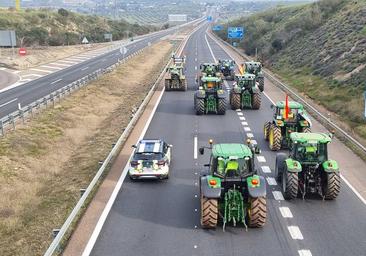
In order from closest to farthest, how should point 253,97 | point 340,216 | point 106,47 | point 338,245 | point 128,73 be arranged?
point 338,245 → point 340,216 → point 253,97 → point 128,73 → point 106,47

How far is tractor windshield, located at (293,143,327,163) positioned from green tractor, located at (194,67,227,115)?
1606cm

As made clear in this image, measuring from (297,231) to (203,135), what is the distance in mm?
A: 13686

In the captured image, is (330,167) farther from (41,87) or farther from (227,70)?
(41,87)

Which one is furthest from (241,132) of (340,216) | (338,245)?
(338,245)

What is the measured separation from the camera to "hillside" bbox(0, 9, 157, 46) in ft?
367

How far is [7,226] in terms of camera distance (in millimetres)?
18984

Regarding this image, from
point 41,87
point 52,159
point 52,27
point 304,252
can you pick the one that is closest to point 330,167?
point 304,252

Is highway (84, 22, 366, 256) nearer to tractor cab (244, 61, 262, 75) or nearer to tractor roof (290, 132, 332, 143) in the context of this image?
tractor roof (290, 132, 332, 143)

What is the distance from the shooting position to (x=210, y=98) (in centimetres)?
3616

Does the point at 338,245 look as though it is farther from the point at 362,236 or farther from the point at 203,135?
the point at 203,135

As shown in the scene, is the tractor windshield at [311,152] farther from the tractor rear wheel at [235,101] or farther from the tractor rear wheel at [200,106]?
the tractor rear wheel at [235,101]

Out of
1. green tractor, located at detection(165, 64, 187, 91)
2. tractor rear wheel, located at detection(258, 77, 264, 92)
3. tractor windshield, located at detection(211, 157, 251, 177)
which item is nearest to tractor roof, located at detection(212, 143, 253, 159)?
tractor windshield, located at detection(211, 157, 251, 177)

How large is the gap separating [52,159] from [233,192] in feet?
47.8

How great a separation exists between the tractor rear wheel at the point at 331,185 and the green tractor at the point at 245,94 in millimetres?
18455
